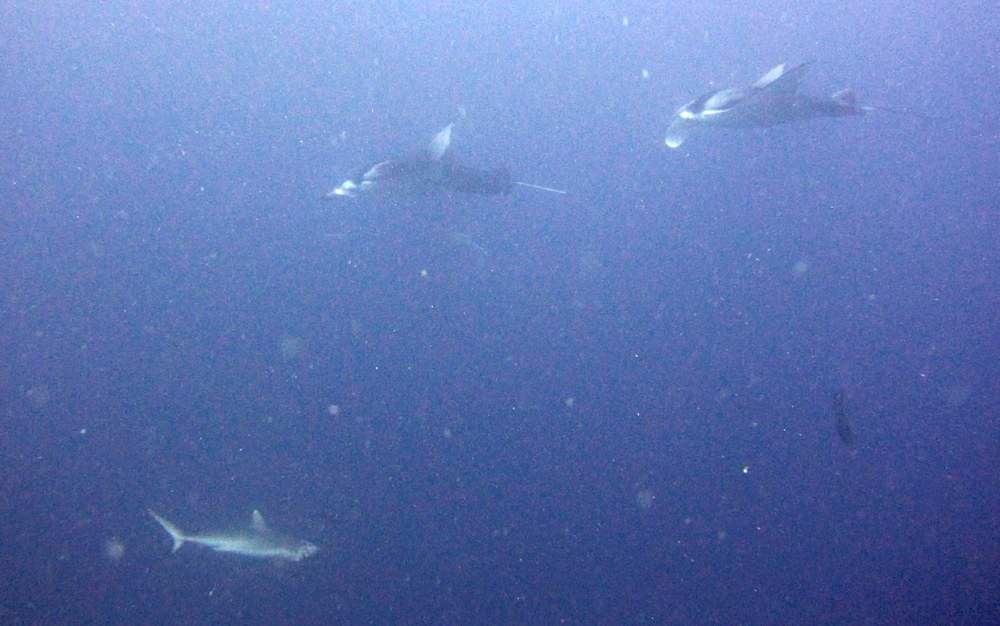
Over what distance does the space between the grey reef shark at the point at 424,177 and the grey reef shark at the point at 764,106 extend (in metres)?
2.54

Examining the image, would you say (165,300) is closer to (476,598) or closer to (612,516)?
(476,598)

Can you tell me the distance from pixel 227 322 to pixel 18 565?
5.22m

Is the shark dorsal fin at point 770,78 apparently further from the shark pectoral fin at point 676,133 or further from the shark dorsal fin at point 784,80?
the shark pectoral fin at point 676,133

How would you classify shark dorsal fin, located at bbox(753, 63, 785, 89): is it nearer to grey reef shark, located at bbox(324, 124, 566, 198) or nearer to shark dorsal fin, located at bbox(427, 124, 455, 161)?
grey reef shark, located at bbox(324, 124, 566, 198)

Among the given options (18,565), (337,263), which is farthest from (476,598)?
(18,565)

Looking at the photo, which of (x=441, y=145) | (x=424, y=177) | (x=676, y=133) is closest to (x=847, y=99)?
(x=676, y=133)

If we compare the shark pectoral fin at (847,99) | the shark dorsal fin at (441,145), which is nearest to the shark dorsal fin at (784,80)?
the shark pectoral fin at (847,99)

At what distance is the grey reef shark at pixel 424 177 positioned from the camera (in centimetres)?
591

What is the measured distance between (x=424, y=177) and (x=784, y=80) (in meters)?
4.15

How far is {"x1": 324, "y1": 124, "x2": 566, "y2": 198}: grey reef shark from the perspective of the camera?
5.91m

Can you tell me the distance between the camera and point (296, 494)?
914 centimetres

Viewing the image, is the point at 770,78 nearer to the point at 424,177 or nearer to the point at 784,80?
the point at 784,80

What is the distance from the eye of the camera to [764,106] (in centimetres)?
610

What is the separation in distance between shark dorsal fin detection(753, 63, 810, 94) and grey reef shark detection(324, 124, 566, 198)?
334 centimetres
